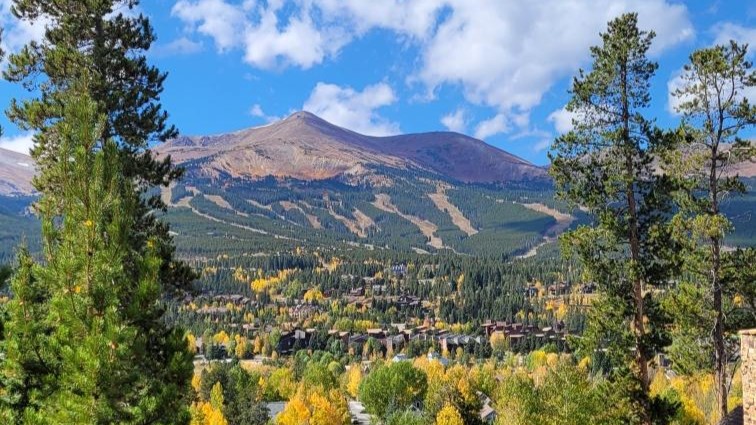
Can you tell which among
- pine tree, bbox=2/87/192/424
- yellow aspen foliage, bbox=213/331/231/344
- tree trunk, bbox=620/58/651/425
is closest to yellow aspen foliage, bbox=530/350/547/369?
yellow aspen foliage, bbox=213/331/231/344

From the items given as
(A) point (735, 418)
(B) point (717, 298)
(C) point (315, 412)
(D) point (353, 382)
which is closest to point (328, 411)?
(C) point (315, 412)

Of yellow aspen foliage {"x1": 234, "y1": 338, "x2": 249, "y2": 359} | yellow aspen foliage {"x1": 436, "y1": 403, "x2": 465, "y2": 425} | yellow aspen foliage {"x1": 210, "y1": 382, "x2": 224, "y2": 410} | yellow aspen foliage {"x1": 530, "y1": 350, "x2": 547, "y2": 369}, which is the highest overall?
yellow aspen foliage {"x1": 436, "y1": 403, "x2": 465, "y2": 425}

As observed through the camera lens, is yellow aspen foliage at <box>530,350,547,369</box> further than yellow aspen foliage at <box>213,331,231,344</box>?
No

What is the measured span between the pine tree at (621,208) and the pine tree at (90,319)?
13725 millimetres

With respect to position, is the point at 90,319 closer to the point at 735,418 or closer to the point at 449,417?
the point at 735,418

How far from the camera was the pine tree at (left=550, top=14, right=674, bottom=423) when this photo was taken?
68.3 feet

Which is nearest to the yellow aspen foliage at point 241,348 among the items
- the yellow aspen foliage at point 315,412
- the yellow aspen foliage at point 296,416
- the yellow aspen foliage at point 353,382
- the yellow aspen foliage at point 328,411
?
the yellow aspen foliage at point 353,382

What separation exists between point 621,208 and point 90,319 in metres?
16.8

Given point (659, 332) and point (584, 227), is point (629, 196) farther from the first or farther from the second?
point (659, 332)

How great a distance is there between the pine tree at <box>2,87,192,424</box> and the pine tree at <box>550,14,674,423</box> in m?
13.7

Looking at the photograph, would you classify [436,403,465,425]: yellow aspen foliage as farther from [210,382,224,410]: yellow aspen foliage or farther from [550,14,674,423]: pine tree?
[550,14,674,423]: pine tree

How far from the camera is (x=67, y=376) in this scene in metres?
11.9

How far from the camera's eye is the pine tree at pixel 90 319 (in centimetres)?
1193

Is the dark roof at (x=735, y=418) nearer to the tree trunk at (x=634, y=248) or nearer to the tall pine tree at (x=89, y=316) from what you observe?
the tree trunk at (x=634, y=248)
